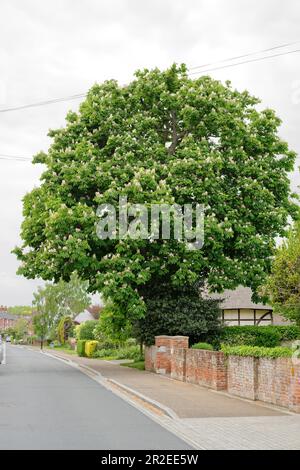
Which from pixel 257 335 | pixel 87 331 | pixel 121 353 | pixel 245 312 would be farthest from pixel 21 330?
pixel 257 335

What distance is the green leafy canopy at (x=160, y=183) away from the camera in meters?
26.5

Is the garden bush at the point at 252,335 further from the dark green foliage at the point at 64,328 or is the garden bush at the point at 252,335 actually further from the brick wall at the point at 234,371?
the dark green foliage at the point at 64,328

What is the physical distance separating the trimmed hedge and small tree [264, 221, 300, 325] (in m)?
6.18

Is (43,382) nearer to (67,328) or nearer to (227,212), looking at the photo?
(227,212)

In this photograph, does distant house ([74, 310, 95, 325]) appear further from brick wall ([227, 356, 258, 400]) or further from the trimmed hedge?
brick wall ([227, 356, 258, 400])

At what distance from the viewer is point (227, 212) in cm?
2816

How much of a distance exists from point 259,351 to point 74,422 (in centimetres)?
574

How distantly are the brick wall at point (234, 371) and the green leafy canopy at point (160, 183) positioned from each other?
2.32 meters

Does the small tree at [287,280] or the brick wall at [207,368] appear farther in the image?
the small tree at [287,280]

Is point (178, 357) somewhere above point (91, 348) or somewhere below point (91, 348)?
above

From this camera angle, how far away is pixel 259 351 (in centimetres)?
1641

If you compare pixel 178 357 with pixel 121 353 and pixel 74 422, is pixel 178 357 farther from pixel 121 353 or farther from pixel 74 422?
pixel 121 353

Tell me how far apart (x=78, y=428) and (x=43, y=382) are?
38.1 feet

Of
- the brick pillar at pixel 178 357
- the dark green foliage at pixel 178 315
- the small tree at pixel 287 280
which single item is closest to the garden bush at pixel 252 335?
the dark green foliage at pixel 178 315
